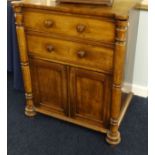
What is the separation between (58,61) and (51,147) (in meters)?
0.50

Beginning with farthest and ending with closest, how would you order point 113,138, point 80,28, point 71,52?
1. point 113,138
2. point 71,52
3. point 80,28

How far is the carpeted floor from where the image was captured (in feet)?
4.74

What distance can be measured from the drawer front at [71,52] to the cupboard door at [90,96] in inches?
2.2

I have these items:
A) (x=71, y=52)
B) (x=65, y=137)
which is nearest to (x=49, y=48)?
(x=71, y=52)

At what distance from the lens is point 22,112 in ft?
5.78

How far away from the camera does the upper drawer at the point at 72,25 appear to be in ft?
3.97

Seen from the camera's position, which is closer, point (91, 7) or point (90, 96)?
point (91, 7)

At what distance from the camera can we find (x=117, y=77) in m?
1.27

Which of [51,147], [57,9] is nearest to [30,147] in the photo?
[51,147]

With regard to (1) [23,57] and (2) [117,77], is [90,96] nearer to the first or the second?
(2) [117,77]

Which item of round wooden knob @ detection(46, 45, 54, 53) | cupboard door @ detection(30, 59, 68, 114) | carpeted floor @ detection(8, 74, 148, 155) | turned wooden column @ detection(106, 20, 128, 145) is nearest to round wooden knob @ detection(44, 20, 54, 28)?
round wooden knob @ detection(46, 45, 54, 53)

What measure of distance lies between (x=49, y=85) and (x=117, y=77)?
465 millimetres

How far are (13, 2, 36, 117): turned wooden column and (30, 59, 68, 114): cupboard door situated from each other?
3 cm
